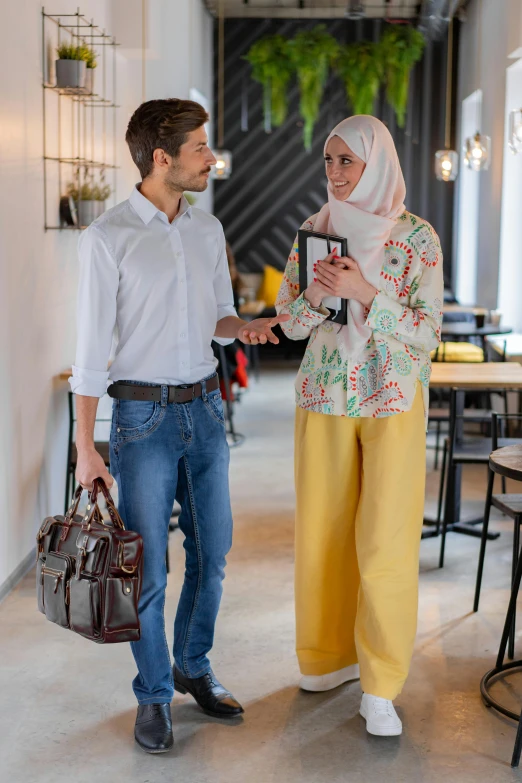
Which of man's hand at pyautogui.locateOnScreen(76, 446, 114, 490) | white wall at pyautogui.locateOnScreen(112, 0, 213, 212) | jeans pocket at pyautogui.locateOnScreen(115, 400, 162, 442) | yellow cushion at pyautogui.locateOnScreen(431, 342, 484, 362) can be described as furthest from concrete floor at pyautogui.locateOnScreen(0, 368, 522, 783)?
white wall at pyautogui.locateOnScreen(112, 0, 213, 212)

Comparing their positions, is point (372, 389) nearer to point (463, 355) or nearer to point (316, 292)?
point (316, 292)

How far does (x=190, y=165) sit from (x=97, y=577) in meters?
1.10

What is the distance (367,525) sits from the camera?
2891mm

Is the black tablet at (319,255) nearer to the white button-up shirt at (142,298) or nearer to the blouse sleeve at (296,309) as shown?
the blouse sleeve at (296,309)

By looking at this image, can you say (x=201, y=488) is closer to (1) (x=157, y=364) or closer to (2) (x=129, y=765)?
(1) (x=157, y=364)

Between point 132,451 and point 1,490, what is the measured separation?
158 cm

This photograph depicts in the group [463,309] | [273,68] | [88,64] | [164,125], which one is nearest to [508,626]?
[164,125]

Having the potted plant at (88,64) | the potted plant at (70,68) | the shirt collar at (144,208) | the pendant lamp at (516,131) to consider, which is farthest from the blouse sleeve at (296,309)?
the pendant lamp at (516,131)

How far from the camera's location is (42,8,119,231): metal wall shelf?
4.79m

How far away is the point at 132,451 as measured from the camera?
2.63 m

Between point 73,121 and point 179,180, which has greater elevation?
point 73,121

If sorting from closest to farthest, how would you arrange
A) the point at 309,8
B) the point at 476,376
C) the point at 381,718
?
the point at 381,718
the point at 476,376
the point at 309,8

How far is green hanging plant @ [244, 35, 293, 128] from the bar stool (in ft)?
29.0

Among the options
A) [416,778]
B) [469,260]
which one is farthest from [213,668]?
→ [469,260]
